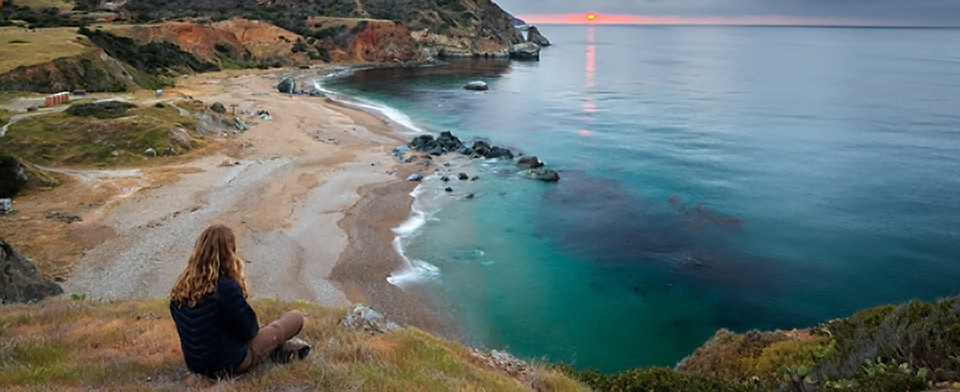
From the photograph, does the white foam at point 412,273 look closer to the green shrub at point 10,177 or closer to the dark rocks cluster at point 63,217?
the dark rocks cluster at point 63,217

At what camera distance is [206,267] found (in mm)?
5789

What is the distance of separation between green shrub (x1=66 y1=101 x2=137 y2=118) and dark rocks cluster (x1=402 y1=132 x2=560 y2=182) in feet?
49.3

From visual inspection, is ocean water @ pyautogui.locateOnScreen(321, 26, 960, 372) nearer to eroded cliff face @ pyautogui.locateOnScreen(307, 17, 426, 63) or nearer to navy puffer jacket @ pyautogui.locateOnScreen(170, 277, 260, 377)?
navy puffer jacket @ pyautogui.locateOnScreen(170, 277, 260, 377)

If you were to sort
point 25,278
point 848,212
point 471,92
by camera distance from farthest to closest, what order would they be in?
point 471,92 < point 848,212 < point 25,278

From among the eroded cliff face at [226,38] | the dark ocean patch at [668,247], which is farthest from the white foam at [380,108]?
the dark ocean patch at [668,247]

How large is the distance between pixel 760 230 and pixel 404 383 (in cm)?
2208

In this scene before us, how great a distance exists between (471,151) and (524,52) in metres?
96.0

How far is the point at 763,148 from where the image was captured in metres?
40.3

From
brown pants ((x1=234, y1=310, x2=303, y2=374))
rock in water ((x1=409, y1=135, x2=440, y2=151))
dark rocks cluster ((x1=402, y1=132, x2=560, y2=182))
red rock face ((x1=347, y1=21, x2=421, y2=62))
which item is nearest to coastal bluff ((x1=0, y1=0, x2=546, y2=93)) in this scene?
red rock face ((x1=347, y1=21, x2=421, y2=62))

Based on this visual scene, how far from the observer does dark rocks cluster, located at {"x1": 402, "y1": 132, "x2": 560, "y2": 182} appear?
3238 cm

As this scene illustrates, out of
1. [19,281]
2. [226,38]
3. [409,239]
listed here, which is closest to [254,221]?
[409,239]

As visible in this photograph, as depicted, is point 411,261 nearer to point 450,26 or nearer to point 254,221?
point 254,221

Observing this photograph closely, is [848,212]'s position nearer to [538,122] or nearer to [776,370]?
[776,370]

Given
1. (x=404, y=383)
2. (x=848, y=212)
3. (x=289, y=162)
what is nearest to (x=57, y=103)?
(x=289, y=162)
